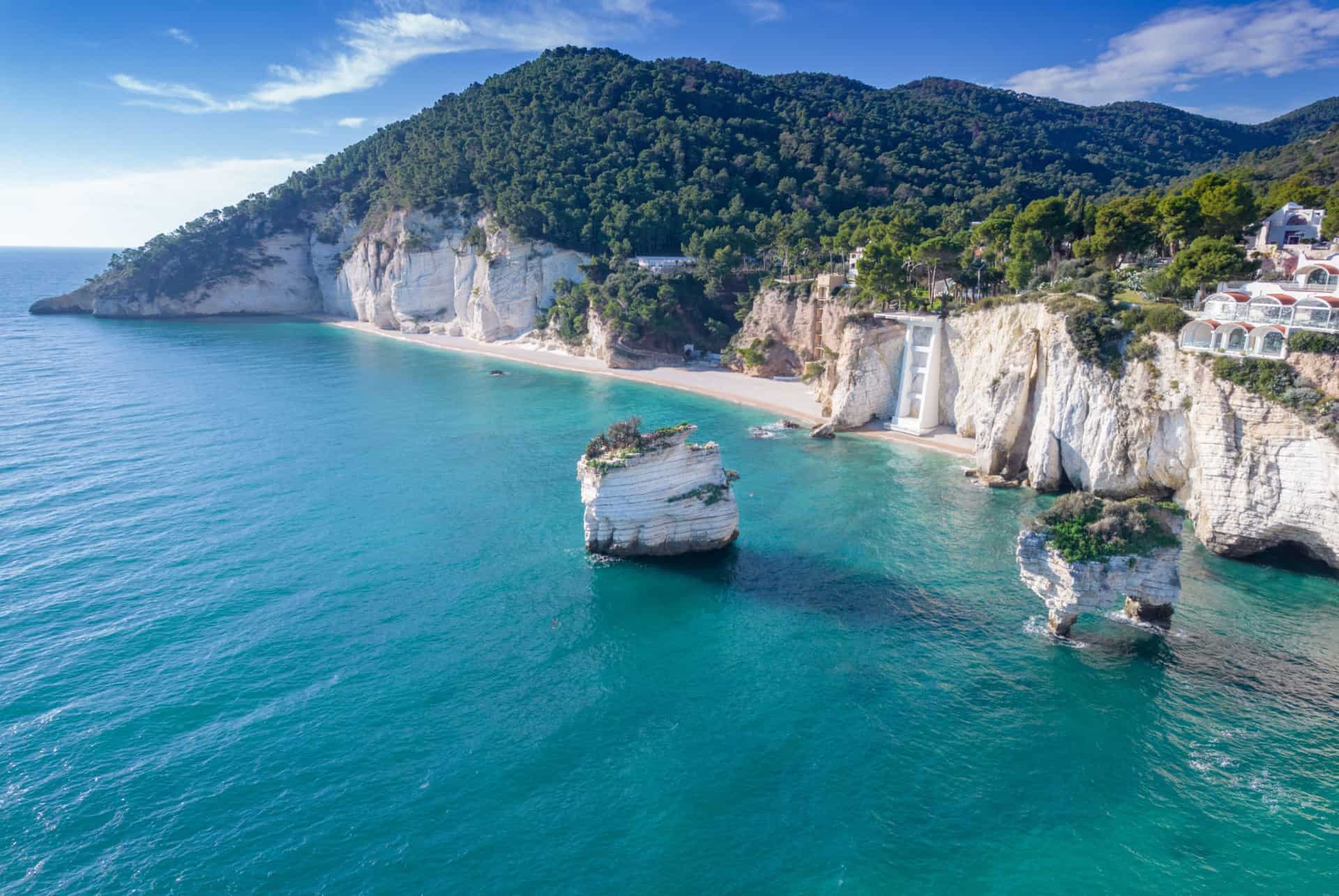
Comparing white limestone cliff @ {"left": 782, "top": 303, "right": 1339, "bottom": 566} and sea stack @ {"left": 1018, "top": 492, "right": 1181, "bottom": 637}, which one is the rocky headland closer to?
white limestone cliff @ {"left": 782, "top": 303, "right": 1339, "bottom": 566}

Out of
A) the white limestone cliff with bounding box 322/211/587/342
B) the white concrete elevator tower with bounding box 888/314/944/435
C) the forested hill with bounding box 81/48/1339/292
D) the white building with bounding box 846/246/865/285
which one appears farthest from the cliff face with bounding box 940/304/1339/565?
the white limestone cliff with bounding box 322/211/587/342

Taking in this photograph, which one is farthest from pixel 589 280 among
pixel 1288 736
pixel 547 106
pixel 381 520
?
pixel 1288 736

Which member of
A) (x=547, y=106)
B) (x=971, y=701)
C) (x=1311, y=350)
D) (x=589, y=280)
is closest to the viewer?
(x=971, y=701)

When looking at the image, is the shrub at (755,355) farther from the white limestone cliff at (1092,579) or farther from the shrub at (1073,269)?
the white limestone cliff at (1092,579)

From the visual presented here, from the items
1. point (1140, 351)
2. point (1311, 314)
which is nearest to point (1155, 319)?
point (1140, 351)

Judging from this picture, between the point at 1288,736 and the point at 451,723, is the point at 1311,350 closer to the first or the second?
the point at 1288,736

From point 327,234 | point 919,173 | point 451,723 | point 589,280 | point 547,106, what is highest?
point 547,106

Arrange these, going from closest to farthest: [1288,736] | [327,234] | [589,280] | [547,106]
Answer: [1288,736] < [589,280] < [547,106] < [327,234]
